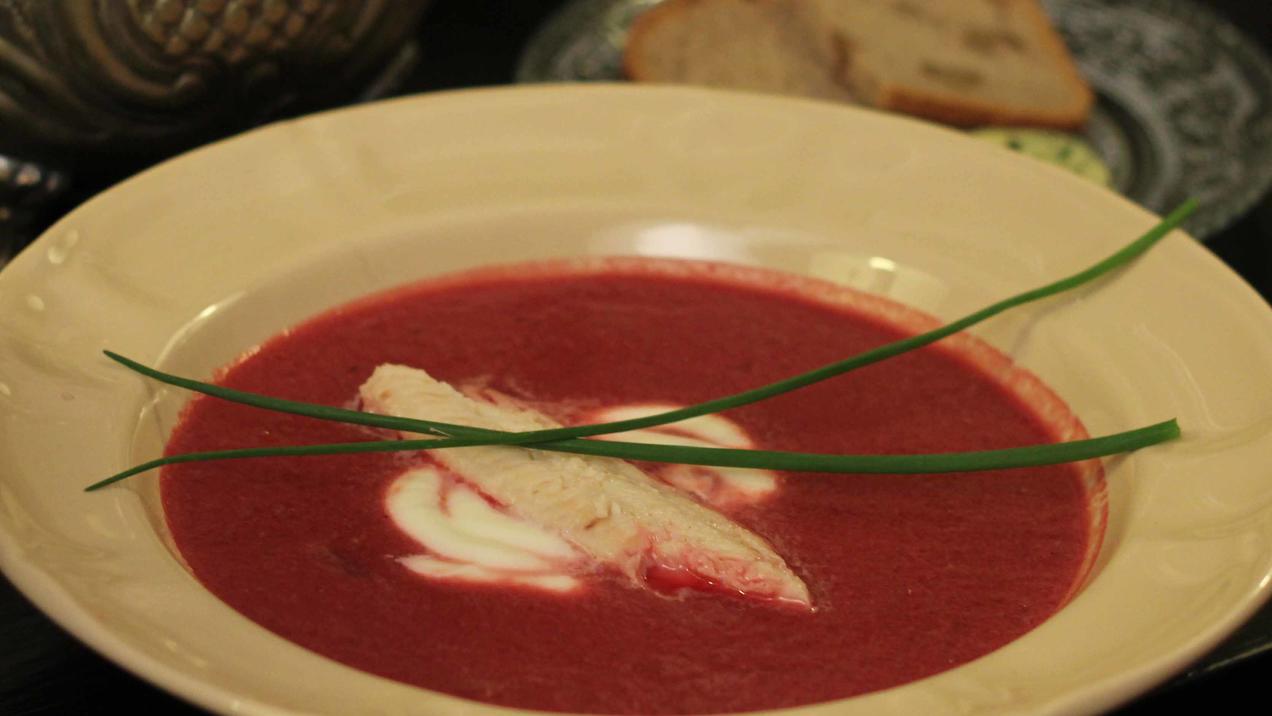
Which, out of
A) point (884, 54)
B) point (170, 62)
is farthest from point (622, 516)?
point (884, 54)

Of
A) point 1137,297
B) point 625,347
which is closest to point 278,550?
point 625,347

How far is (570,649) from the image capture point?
1359 mm

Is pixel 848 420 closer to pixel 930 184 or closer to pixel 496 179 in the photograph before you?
pixel 930 184

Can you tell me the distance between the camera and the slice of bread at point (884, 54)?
2.92m

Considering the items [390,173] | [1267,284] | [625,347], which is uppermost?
[390,173]

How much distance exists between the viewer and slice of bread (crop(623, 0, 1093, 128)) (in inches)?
115

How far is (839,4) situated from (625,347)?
1.50 metres

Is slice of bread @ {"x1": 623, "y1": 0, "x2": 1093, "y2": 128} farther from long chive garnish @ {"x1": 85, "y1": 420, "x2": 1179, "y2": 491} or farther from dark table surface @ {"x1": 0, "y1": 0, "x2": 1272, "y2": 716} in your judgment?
long chive garnish @ {"x1": 85, "y1": 420, "x2": 1179, "y2": 491}

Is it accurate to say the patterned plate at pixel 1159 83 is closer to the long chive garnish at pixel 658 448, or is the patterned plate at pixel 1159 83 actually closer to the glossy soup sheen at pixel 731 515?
the glossy soup sheen at pixel 731 515

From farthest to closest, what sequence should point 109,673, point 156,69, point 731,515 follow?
point 156,69 < point 731,515 < point 109,673

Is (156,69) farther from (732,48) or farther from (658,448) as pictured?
(732,48)

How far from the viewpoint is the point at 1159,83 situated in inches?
118

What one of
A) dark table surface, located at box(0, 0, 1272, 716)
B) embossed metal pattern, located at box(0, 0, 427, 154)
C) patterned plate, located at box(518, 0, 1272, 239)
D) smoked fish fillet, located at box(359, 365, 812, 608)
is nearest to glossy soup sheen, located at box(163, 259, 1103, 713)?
smoked fish fillet, located at box(359, 365, 812, 608)

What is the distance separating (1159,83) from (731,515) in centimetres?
189
